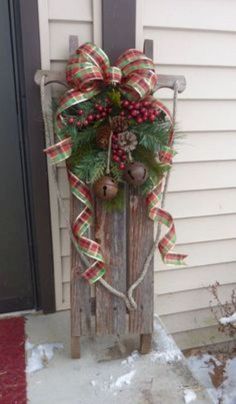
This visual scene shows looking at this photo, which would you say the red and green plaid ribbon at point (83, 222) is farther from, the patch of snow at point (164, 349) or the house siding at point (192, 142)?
the patch of snow at point (164, 349)

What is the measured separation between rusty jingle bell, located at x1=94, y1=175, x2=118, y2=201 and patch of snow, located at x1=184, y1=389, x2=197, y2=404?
2.45 ft

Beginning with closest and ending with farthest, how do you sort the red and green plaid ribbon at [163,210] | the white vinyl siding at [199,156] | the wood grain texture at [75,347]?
the red and green plaid ribbon at [163,210]
the wood grain texture at [75,347]
the white vinyl siding at [199,156]

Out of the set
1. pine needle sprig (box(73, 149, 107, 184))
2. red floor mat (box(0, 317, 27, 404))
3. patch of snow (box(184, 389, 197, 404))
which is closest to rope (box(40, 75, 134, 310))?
pine needle sprig (box(73, 149, 107, 184))

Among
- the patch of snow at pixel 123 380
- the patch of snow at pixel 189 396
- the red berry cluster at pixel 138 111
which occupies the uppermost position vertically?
the red berry cluster at pixel 138 111

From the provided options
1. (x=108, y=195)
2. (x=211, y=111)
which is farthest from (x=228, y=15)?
(x=108, y=195)

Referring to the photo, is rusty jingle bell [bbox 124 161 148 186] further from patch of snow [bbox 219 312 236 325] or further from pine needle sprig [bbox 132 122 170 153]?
patch of snow [bbox 219 312 236 325]

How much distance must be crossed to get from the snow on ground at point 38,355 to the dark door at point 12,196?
292 mm

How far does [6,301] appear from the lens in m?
1.75

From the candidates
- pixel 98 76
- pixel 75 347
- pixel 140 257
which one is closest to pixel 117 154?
pixel 98 76

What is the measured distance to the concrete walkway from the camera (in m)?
1.27

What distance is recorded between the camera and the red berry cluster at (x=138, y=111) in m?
1.23

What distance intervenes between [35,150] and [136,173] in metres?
0.50

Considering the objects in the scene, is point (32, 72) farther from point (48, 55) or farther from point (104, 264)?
point (104, 264)

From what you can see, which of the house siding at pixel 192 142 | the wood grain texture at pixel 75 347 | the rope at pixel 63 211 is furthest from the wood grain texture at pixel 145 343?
the house siding at pixel 192 142
